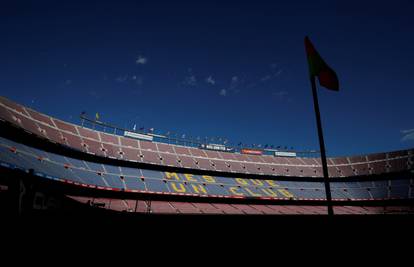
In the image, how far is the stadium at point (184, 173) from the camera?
27406mm

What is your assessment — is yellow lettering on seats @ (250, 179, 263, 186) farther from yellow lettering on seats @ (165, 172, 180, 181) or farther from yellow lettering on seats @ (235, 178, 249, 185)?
yellow lettering on seats @ (165, 172, 180, 181)

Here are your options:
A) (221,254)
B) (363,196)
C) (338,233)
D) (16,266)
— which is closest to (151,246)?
(221,254)

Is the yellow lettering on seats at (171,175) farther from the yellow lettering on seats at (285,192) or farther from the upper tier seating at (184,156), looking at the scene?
the yellow lettering on seats at (285,192)

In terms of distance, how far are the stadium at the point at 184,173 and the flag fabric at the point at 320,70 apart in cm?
1713

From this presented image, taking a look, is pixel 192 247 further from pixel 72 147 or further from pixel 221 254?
pixel 72 147

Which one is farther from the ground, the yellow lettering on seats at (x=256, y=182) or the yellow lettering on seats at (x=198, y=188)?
the yellow lettering on seats at (x=256, y=182)

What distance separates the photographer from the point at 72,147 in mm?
32844

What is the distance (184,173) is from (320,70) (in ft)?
126

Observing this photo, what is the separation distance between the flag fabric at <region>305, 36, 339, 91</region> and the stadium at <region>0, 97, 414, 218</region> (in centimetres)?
1713

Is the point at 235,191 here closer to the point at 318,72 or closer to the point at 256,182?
the point at 256,182

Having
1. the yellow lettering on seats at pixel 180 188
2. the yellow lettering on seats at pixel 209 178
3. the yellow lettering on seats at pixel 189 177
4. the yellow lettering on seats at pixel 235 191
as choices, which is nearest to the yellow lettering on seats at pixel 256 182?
the yellow lettering on seats at pixel 235 191

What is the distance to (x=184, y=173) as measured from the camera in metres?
43.0

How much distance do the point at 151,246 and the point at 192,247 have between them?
67 centimetres

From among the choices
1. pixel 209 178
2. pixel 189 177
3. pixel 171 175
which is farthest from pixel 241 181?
pixel 171 175
